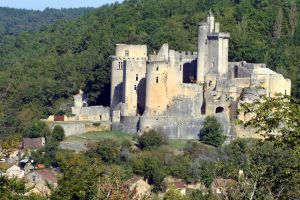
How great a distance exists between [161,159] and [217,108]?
13.9 feet

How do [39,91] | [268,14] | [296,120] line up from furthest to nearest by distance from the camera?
[268,14] < [39,91] < [296,120]

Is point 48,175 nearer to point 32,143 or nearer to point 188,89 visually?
point 32,143

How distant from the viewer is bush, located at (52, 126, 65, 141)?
163 feet

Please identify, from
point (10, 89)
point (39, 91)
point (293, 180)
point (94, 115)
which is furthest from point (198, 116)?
point (293, 180)

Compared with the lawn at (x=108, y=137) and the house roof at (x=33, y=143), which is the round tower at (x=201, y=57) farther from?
the house roof at (x=33, y=143)

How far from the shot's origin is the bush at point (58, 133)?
49625 millimetres

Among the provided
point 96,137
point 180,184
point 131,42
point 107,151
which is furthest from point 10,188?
point 131,42

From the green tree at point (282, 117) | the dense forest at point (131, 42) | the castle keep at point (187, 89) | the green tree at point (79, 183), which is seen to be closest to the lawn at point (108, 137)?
the castle keep at point (187, 89)

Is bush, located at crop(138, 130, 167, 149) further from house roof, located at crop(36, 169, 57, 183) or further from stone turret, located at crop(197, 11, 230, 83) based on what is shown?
house roof, located at crop(36, 169, 57, 183)

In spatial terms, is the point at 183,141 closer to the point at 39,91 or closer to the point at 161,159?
the point at 161,159

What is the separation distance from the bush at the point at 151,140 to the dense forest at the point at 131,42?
821 centimetres

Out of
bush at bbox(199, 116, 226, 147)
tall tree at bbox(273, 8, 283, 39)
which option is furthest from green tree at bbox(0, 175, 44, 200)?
tall tree at bbox(273, 8, 283, 39)

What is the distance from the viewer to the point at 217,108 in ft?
160

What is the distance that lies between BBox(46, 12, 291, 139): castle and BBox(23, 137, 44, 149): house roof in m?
3.76
